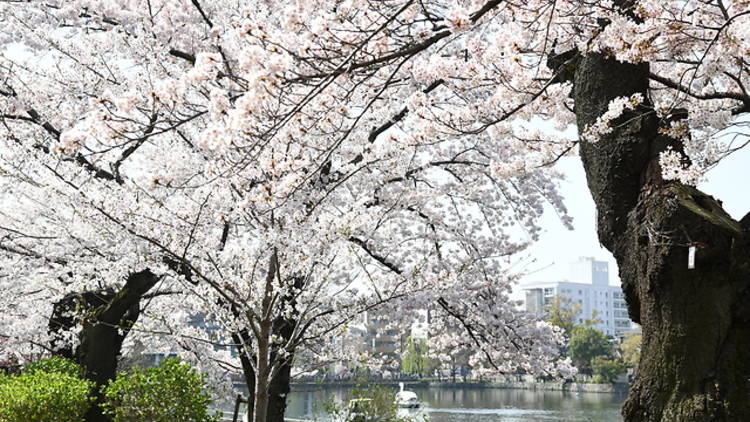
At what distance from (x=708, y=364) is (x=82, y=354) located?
26.6 feet

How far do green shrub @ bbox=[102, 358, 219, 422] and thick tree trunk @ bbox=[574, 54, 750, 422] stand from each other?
4.25 meters

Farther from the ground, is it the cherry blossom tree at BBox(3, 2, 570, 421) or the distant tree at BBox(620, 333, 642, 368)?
the cherry blossom tree at BBox(3, 2, 570, 421)

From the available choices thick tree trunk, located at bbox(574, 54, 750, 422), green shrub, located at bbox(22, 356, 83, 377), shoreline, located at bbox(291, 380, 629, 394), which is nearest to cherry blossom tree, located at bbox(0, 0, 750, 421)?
thick tree trunk, located at bbox(574, 54, 750, 422)

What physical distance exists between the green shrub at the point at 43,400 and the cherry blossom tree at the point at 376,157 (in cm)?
127

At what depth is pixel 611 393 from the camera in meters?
49.6

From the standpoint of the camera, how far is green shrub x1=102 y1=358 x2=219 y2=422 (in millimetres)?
6230

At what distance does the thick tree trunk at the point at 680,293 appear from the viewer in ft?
11.1

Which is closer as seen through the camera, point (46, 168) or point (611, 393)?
point (46, 168)

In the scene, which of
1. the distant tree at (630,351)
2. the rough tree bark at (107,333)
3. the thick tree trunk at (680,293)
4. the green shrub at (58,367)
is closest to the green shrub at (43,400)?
the rough tree bark at (107,333)

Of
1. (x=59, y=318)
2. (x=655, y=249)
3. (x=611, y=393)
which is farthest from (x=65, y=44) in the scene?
(x=611, y=393)

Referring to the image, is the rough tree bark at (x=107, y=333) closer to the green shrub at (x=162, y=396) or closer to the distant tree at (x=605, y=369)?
the green shrub at (x=162, y=396)

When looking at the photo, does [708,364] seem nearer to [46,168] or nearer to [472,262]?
[472,262]

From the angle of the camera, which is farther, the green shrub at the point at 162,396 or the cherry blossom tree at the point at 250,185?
the green shrub at the point at 162,396

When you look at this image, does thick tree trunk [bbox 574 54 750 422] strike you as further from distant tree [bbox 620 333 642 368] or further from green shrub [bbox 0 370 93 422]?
distant tree [bbox 620 333 642 368]
